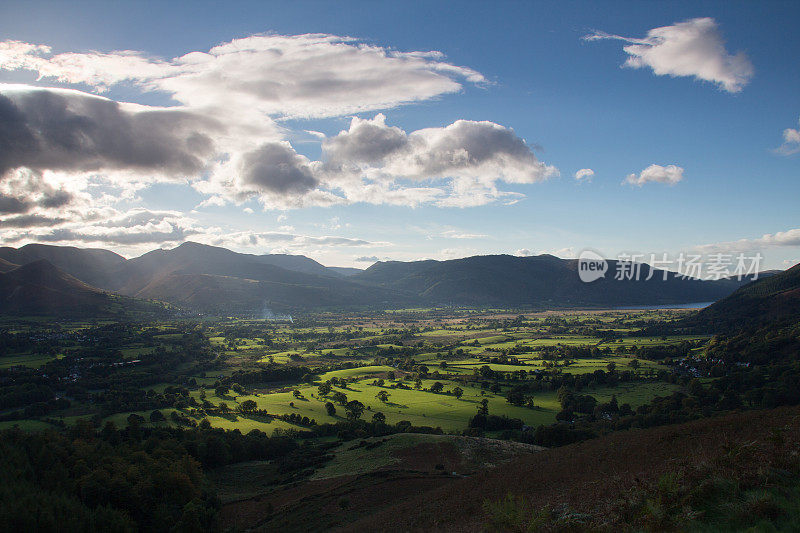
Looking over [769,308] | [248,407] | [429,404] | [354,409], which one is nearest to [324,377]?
[248,407]

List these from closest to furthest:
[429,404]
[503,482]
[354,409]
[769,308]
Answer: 1. [503,482]
2. [354,409]
3. [429,404]
4. [769,308]

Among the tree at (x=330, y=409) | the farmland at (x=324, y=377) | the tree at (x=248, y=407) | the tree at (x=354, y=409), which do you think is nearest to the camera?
the tree at (x=354, y=409)

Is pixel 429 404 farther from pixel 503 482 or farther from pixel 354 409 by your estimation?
pixel 503 482

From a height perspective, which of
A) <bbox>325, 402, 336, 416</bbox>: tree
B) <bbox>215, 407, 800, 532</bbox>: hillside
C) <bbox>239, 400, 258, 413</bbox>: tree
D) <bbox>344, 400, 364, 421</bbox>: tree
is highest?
<bbox>215, 407, 800, 532</bbox>: hillside

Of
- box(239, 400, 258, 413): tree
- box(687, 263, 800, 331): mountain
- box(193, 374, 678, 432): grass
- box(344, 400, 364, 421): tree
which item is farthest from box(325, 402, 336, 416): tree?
box(687, 263, 800, 331): mountain

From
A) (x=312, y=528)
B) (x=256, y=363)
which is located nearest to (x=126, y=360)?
(x=256, y=363)

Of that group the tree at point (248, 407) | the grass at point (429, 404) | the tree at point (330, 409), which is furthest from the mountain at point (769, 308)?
the tree at point (248, 407)

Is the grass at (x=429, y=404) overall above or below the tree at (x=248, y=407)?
above

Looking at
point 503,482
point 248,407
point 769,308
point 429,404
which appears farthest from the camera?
point 769,308

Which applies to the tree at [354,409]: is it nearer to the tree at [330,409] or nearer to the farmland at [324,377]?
the farmland at [324,377]

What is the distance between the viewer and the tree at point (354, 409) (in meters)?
88.2

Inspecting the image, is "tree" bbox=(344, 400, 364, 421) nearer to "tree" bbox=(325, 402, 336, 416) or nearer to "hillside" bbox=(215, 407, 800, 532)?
"tree" bbox=(325, 402, 336, 416)

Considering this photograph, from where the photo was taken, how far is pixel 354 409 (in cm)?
9181

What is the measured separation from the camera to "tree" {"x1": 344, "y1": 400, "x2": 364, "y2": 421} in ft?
289
